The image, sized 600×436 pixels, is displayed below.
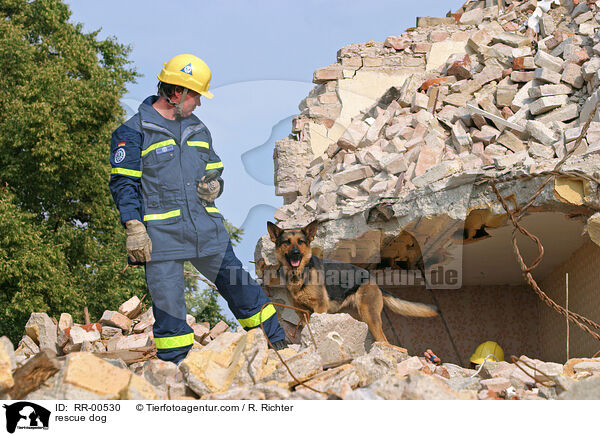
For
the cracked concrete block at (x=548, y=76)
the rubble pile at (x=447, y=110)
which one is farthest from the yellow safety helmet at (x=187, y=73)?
the cracked concrete block at (x=548, y=76)

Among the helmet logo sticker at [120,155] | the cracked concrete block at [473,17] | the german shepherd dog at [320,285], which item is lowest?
the german shepherd dog at [320,285]

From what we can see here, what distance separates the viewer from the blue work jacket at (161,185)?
4391 mm

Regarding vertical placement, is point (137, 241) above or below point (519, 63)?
below

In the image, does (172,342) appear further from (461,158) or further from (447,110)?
(447,110)

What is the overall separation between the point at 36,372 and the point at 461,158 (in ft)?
15.4

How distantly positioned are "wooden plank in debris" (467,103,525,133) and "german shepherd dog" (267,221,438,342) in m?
2.04

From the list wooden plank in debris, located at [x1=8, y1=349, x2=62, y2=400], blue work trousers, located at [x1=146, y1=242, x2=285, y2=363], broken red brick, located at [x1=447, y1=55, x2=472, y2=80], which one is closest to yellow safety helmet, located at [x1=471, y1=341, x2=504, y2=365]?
broken red brick, located at [x1=447, y1=55, x2=472, y2=80]

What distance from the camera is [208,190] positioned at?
15.0 ft

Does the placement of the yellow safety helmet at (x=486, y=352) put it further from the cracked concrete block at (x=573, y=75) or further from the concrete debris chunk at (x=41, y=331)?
the concrete debris chunk at (x=41, y=331)

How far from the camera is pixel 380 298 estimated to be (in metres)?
6.24

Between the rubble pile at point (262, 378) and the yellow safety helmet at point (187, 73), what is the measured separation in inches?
67.8
